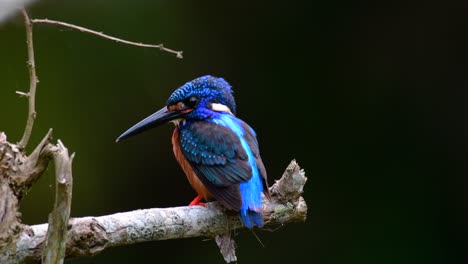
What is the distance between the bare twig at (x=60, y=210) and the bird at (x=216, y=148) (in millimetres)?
848

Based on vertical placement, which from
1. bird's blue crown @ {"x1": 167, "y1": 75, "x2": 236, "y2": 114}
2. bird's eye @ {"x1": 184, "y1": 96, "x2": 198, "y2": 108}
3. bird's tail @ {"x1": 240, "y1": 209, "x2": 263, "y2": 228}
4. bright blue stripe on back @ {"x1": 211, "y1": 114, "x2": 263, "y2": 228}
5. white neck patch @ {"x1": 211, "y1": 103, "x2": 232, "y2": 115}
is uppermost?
bird's blue crown @ {"x1": 167, "y1": 75, "x2": 236, "y2": 114}

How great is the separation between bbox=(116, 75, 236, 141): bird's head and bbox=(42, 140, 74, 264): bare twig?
4.02ft

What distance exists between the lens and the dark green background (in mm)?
5609

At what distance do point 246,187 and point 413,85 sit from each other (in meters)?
2.95

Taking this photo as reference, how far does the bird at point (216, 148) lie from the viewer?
3.23 m

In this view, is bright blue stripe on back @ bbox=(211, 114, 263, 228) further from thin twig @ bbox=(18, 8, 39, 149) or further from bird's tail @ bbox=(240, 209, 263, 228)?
thin twig @ bbox=(18, 8, 39, 149)

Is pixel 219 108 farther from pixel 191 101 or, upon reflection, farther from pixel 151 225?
pixel 151 225

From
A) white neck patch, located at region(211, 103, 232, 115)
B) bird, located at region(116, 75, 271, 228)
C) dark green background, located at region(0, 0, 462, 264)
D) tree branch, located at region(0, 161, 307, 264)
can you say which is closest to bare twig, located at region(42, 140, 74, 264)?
tree branch, located at region(0, 161, 307, 264)

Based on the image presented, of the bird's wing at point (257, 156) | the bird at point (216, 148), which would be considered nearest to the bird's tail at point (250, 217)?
the bird at point (216, 148)

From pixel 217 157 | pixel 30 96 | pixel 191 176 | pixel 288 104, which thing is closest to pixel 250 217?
pixel 217 157

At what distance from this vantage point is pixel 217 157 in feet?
11.2

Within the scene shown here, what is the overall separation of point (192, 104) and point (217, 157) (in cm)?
36

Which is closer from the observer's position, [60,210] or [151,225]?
[60,210]

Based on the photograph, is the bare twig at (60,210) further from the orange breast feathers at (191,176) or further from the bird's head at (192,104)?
the bird's head at (192,104)
